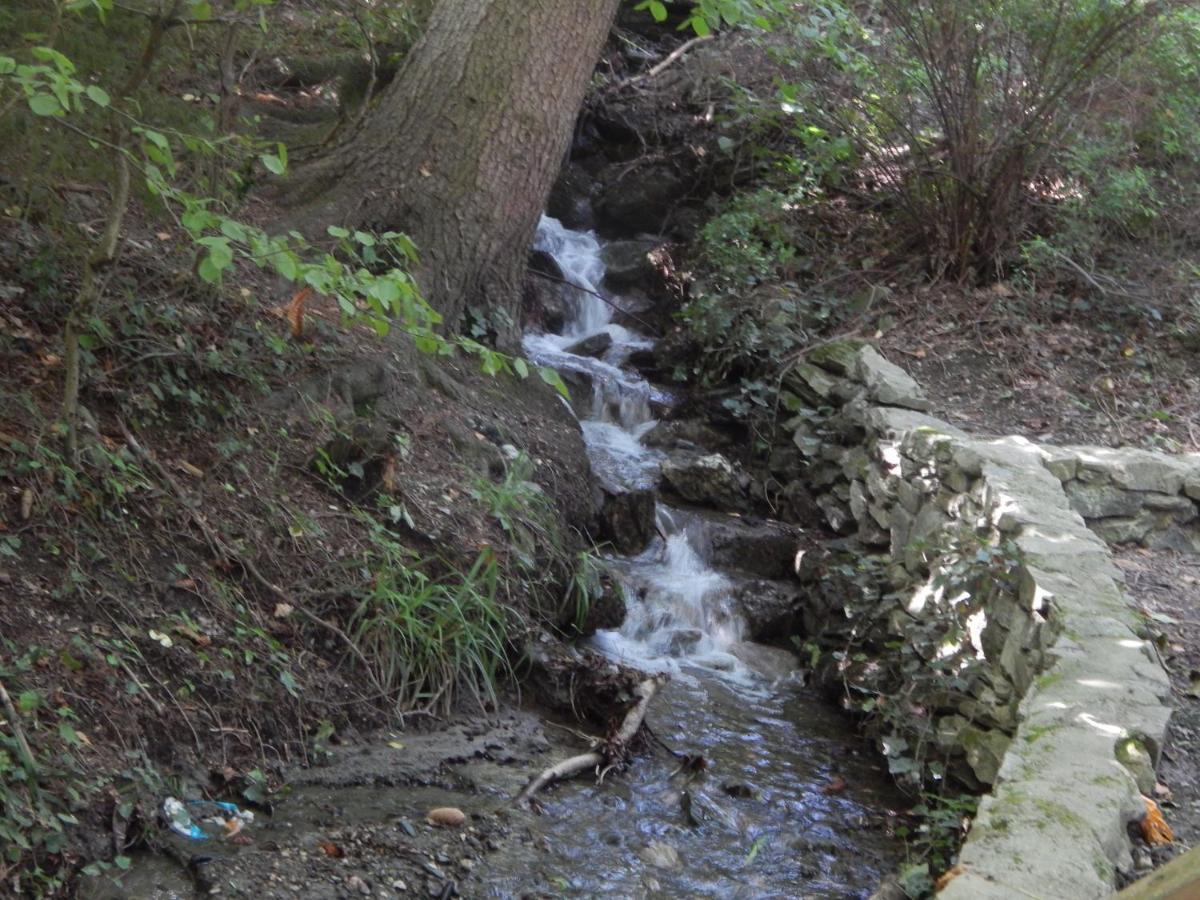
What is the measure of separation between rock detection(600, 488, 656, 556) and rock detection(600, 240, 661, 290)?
11.5 feet

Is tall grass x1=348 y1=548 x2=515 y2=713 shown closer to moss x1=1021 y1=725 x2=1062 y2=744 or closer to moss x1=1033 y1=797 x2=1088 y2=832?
moss x1=1021 y1=725 x2=1062 y2=744

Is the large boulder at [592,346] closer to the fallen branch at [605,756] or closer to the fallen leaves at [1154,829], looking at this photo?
the fallen branch at [605,756]

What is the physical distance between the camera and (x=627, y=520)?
7.02 meters

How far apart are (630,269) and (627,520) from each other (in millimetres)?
3797

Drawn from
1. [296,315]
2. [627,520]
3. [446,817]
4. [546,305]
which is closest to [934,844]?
[446,817]

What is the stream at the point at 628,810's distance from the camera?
12.5ft

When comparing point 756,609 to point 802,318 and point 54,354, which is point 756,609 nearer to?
point 802,318

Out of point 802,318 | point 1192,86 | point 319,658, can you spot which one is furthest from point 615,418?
point 1192,86

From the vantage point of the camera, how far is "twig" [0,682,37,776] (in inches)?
134

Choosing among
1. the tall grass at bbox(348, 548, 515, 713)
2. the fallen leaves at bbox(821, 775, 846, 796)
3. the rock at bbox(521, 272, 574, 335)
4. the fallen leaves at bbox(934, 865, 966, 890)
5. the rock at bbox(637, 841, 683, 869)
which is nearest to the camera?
the fallen leaves at bbox(934, 865, 966, 890)

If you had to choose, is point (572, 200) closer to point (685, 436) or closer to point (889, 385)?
point (685, 436)

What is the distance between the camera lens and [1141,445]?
7.00m

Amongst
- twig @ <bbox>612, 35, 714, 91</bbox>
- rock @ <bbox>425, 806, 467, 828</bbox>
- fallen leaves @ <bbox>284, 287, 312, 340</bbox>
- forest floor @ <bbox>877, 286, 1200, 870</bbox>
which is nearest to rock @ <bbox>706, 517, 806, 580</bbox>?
forest floor @ <bbox>877, 286, 1200, 870</bbox>

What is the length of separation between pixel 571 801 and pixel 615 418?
432 cm
